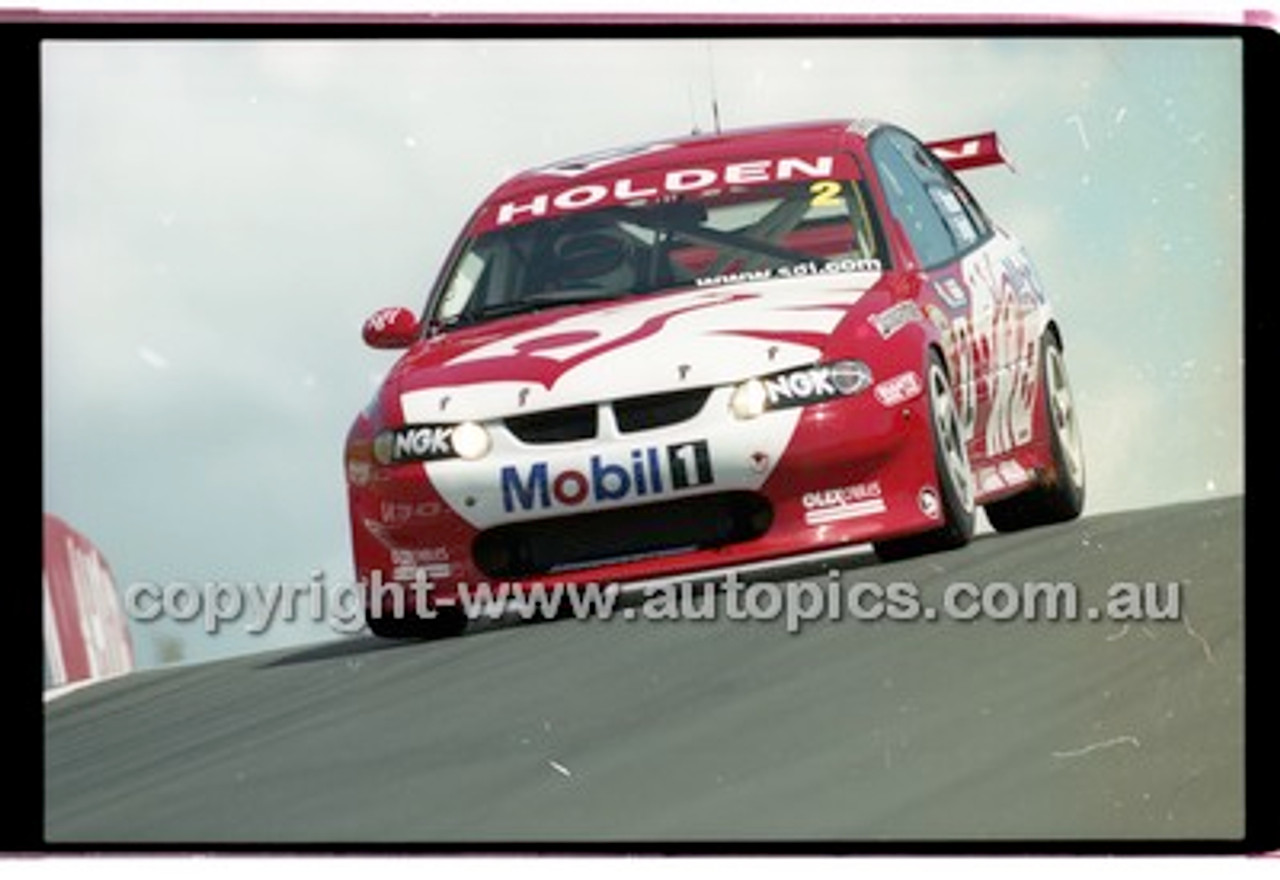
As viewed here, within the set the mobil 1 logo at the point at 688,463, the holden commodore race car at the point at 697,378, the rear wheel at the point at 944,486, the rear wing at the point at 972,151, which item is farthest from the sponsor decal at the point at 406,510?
the rear wing at the point at 972,151

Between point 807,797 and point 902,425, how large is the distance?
1.68 meters

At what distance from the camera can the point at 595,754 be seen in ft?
25.3

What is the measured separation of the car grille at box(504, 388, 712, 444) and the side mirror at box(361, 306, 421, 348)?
1.68 feet

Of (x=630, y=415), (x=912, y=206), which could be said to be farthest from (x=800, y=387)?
(x=912, y=206)

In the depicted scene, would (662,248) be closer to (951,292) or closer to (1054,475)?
(951,292)

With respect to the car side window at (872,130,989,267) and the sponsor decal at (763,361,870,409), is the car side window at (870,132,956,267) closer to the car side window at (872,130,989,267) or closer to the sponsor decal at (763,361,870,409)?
the car side window at (872,130,989,267)

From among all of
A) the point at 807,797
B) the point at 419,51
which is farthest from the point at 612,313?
the point at 807,797

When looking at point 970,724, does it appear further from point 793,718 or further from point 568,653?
point 568,653

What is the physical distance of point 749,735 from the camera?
7.68 metres

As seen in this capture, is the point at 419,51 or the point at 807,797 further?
the point at 419,51

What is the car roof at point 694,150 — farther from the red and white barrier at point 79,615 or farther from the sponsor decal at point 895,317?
the red and white barrier at point 79,615

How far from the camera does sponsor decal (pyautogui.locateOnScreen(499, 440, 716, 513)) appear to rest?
28.0 ft

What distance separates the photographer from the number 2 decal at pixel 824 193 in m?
9.50

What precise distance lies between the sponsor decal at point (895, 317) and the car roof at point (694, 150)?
0.42m
